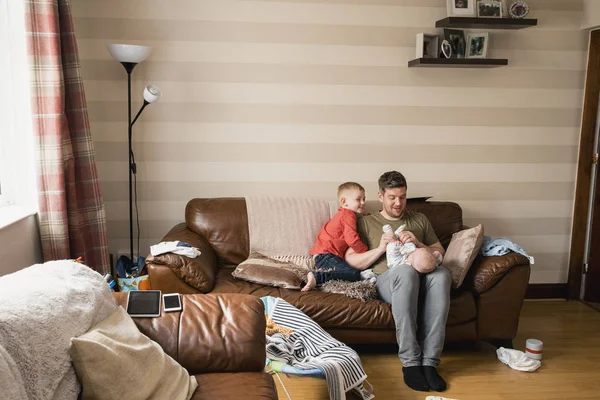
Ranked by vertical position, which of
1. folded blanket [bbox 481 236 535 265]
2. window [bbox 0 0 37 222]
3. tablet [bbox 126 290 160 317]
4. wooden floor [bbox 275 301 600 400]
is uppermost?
window [bbox 0 0 37 222]

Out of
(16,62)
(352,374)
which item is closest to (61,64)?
(16,62)

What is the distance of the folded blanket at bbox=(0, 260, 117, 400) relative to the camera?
4.73 feet

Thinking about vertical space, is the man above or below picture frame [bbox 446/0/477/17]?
below

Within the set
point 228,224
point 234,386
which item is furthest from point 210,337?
point 228,224

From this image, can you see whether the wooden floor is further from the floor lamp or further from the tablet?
the floor lamp

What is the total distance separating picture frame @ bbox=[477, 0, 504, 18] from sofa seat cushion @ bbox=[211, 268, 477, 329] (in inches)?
75.0

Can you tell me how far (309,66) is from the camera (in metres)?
3.85

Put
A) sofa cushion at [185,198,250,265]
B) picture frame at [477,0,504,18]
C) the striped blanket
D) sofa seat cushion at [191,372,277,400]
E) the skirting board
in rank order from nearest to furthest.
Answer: sofa seat cushion at [191,372,277,400] → the striped blanket → sofa cushion at [185,198,250,265] → picture frame at [477,0,504,18] → the skirting board

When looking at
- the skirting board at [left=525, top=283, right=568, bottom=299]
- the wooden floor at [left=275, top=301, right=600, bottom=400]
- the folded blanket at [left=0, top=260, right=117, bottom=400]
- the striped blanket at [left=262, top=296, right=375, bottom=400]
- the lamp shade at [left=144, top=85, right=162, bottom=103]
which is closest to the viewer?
the folded blanket at [left=0, top=260, right=117, bottom=400]

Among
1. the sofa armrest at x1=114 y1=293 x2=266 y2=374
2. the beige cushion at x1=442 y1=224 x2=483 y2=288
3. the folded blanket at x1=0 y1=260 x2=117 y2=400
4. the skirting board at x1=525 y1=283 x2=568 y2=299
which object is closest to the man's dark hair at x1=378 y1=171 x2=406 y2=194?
the beige cushion at x1=442 y1=224 x2=483 y2=288

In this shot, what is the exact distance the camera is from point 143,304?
2111 millimetres

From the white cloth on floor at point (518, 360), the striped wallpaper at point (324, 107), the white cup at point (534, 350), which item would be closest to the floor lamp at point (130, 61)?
the striped wallpaper at point (324, 107)

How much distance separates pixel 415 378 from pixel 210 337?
1.26m

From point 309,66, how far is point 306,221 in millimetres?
1050
